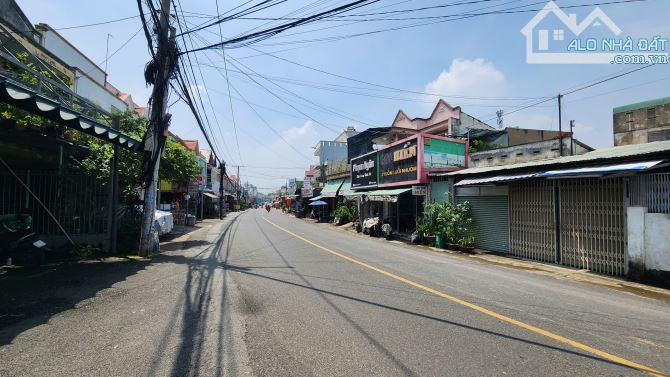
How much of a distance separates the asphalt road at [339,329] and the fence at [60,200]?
12.5 ft

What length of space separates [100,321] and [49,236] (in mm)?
7160

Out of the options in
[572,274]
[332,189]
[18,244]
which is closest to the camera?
[18,244]

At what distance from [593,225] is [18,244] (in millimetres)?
15089

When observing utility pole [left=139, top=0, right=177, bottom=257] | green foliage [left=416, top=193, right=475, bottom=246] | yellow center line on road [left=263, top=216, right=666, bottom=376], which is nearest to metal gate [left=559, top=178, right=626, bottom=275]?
green foliage [left=416, top=193, right=475, bottom=246]

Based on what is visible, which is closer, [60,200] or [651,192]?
[651,192]

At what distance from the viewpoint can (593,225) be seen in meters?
10.6

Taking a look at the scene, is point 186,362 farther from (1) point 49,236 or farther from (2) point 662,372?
(1) point 49,236

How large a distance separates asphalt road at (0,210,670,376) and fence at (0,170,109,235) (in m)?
3.82

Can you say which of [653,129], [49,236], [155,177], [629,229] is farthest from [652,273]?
[653,129]

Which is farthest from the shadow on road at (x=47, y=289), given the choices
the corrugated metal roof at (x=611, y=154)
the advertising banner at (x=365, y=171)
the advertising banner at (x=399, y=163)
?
the advertising banner at (x=365, y=171)

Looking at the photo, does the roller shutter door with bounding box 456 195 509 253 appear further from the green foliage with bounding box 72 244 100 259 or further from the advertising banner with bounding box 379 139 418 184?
the green foliage with bounding box 72 244 100 259

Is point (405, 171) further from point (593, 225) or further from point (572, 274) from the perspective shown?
point (572, 274)

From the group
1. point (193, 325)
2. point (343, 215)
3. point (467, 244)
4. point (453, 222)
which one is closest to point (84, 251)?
point (193, 325)

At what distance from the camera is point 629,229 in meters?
9.34
